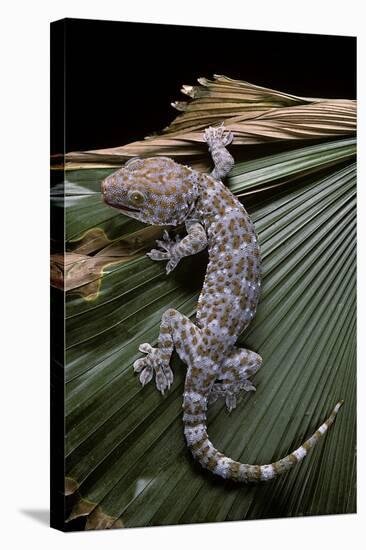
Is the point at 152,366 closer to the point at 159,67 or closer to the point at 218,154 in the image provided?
the point at 218,154

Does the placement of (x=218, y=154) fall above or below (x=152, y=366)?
above

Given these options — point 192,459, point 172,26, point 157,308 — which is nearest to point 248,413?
point 192,459

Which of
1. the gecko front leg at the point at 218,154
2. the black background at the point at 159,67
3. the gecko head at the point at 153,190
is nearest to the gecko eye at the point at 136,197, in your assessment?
the gecko head at the point at 153,190

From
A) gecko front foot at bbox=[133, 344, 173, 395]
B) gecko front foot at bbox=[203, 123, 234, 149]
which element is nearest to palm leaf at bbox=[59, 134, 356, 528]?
gecko front foot at bbox=[133, 344, 173, 395]

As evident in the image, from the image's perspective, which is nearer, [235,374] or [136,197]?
[136,197]

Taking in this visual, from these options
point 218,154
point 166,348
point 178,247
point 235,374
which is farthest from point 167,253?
point 235,374

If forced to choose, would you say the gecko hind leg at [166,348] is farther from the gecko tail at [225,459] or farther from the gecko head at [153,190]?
the gecko head at [153,190]

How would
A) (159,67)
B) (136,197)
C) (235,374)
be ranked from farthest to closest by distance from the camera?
(235,374)
(159,67)
(136,197)

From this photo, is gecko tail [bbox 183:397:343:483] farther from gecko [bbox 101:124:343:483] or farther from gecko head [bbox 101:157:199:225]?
gecko head [bbox 101:157:199:225]
